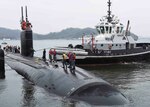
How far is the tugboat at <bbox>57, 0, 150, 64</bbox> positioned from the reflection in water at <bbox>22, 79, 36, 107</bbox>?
16367 millimetres

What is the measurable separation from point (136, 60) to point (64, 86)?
27.0m

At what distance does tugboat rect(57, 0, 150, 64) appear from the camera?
38.6 metres

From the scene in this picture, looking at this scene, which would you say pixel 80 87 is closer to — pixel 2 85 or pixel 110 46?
pixel 2 85

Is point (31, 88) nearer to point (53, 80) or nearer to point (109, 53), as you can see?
point (53, 80)

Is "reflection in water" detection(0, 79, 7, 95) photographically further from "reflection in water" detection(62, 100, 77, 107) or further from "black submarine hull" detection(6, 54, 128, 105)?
"reflection in water" detection(62, 100, 77, 107)

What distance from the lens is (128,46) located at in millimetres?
44875

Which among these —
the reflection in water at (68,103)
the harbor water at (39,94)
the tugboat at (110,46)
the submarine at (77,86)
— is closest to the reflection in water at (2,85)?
the harbor water at (39,94)

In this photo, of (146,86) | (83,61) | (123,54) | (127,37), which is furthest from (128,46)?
(146,86)

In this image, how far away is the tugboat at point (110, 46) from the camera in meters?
38.6

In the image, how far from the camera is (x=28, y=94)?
19375 millimetres

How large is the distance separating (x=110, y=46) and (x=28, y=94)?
2436cm

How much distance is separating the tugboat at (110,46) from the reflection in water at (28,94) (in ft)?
53.7

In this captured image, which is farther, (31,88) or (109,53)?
(109,53)

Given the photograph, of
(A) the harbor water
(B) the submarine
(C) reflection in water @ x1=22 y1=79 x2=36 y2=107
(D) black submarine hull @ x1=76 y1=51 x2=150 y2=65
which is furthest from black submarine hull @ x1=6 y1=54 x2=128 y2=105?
(D) black submarine hull @ x1=76 y1=51 x2=150 y2=65
